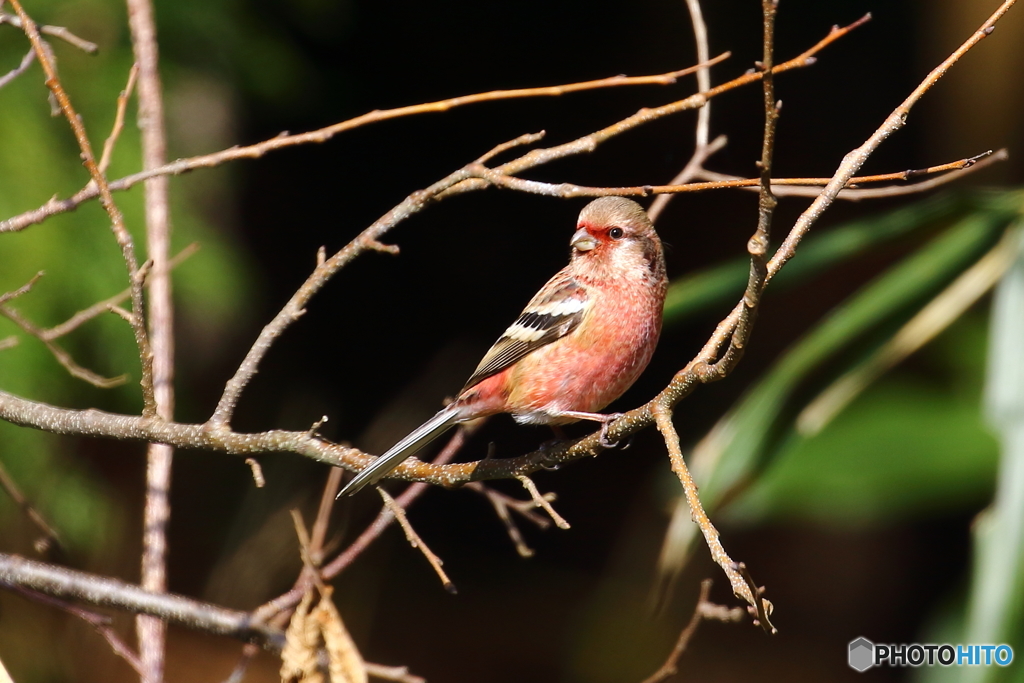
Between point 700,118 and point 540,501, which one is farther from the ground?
point 700,118

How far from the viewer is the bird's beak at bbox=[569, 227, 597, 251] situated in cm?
364

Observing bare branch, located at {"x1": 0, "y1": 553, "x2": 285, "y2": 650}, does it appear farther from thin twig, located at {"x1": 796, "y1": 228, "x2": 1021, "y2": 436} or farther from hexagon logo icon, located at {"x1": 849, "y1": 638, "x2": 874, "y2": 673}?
hexagon logo icon, located at {"x1": 849, "y1": 638, "x2": 874, "y2": 673}

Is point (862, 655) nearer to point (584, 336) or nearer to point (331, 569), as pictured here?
point (584, 336)

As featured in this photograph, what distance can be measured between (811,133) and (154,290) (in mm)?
7068

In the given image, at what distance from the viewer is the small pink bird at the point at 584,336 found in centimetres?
334

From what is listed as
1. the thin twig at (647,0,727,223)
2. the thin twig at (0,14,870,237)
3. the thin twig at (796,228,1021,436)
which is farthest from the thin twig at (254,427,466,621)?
the thin twig at (796,228,1021,436)

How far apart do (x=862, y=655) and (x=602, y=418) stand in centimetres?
228

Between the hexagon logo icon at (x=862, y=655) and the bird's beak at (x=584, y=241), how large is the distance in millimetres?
2160

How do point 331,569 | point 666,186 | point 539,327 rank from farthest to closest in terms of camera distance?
point 539,327
point 331,569
point 666,186

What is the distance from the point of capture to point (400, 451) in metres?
2.72

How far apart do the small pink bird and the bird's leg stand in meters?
0.01

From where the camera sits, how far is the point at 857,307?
3506 millimetres

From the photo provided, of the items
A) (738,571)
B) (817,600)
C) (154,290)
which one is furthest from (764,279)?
(817,600)

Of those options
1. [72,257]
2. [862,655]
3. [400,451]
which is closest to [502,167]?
[400,451]
